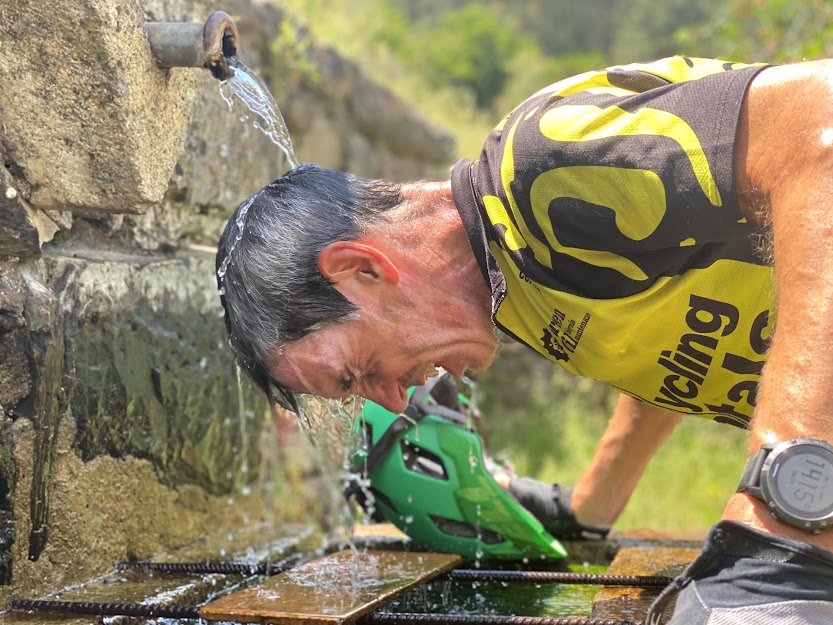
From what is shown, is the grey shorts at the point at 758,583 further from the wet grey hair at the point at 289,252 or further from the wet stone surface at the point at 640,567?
the wet grey hair at the point at 289,252

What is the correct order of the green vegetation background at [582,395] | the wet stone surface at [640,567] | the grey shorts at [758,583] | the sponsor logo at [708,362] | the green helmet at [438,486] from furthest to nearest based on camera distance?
the green vegetation background at [582,395] → the green helmet at [438,486] → the wet stone surface at [640,567] → the sponsor logo at [708,362] → the grey shorts at [758,583]

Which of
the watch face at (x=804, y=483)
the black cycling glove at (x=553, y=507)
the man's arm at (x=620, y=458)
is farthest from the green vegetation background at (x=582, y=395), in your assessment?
the watch face at (x=804, y=483)

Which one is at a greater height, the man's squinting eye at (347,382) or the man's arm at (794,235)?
the man's arm at (794,235)

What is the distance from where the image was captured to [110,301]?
1995mm

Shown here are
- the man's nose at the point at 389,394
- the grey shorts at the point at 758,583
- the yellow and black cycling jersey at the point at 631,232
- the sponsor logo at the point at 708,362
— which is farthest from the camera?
the man's nose at the point at 389,394

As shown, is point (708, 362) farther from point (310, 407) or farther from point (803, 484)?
point (310, 407)

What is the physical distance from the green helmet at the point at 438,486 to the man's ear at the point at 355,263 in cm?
63

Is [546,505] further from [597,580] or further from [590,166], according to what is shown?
[590,166]

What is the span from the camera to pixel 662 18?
93.2ft

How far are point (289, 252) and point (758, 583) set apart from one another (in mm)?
912

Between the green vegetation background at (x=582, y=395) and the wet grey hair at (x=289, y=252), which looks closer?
the wet grey hair at (x=289, y=252)

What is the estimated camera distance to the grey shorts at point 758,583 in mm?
1110

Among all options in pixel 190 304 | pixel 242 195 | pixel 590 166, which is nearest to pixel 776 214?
pixel 590 166

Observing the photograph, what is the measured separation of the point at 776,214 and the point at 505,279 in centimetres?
47
